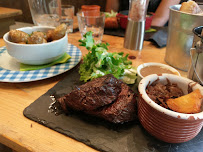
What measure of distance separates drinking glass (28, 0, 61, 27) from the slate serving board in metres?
1.22

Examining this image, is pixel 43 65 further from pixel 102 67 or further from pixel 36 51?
pixel 102 67

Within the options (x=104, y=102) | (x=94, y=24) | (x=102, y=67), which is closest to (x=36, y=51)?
(x=102, y=67)

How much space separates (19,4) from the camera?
3707mm

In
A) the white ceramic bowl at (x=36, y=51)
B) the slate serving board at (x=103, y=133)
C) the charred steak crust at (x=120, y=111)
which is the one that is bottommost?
the slate serving board at (x=103, y=133)

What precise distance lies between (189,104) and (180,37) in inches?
27.7

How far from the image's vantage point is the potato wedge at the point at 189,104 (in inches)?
24.2

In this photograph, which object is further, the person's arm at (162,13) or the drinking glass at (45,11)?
the person's arm at (162,13)

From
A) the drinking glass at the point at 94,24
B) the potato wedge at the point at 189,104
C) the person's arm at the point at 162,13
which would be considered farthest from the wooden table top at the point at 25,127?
the person's arm at the point at 162,13

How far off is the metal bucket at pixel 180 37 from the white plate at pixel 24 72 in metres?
0.69

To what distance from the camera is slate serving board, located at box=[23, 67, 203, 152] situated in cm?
64

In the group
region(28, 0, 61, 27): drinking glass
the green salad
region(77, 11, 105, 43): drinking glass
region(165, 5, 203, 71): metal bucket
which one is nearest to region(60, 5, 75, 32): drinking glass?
region(28, 0, 61, 27): drinking glass

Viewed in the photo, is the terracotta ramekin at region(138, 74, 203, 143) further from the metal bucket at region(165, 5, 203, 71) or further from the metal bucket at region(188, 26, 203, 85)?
the metal bucket at region(165, 5, 203, 71)

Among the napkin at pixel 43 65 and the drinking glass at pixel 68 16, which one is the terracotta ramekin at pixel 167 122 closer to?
the napkin at pixel 43 65

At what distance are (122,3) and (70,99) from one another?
10.2ft
